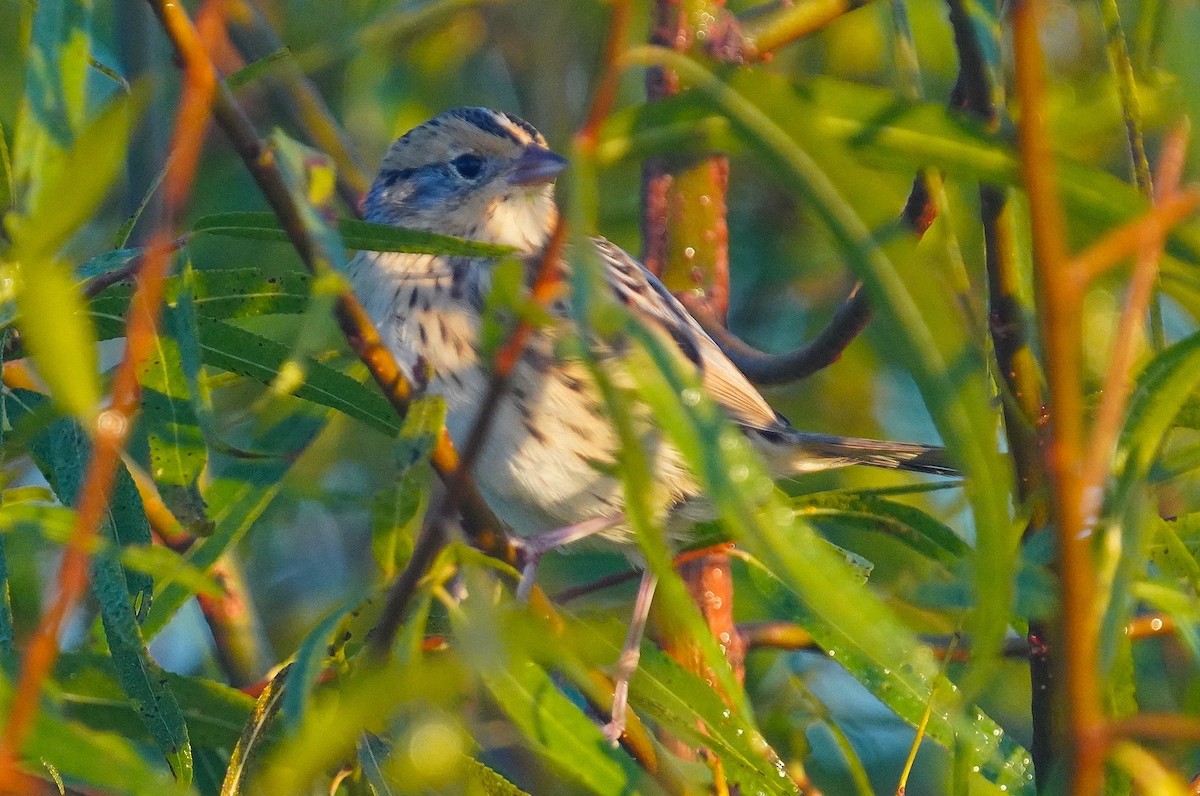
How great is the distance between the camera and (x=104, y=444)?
4.00 ft

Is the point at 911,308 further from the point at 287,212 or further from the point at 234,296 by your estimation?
the point at 234,296

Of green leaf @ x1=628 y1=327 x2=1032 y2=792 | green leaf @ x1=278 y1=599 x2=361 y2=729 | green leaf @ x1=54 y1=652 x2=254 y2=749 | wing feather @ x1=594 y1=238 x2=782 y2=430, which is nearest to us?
green leaf @ x1=628 y1=327 x2=1032 y2=792

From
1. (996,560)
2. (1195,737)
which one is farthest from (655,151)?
(1195,737)

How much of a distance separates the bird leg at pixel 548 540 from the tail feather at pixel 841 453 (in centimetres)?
45

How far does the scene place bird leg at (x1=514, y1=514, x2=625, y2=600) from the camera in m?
2.04

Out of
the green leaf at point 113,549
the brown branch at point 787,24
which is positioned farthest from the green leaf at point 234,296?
the brown branch at point 787,24

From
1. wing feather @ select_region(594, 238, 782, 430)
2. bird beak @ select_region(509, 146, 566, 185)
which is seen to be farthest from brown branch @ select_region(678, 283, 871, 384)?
bird beak @ select_region(509, 146, 566, 185)

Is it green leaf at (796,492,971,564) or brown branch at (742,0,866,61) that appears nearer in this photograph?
green leaf at (796,492,971,564)

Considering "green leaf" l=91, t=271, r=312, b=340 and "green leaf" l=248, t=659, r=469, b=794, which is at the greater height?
"green leaf" l=91, t=271, r=312, b=340

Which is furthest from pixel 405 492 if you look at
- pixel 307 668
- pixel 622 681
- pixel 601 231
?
pixel 601 231

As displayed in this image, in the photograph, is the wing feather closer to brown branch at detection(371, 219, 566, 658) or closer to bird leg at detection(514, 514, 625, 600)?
bird leg at detection(514, 514, 625, 600)

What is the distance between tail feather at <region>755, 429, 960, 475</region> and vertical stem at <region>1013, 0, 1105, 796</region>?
206cm

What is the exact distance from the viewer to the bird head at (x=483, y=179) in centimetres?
369

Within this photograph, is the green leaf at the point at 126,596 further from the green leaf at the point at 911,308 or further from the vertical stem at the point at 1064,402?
the vertical stem at the point at 1064,402
